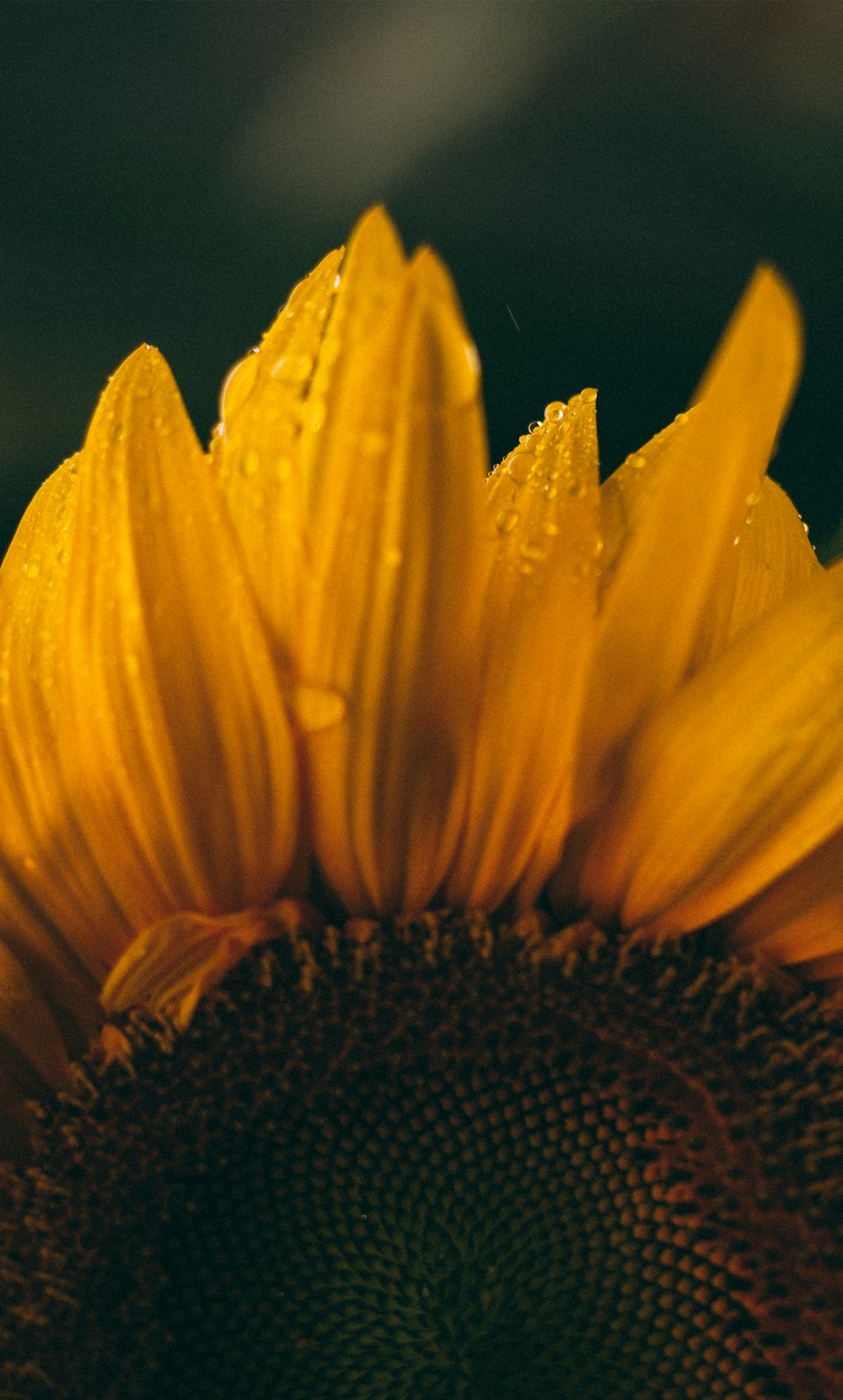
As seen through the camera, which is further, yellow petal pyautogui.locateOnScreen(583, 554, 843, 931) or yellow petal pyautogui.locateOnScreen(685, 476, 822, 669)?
yellow petal pyautogui.locateOnScreen(685, 476, 822, 669)

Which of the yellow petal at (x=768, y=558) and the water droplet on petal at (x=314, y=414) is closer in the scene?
the water droplet on petal at (x=314, y=414)

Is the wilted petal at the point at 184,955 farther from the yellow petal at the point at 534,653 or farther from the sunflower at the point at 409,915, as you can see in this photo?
the yellow petal at the point at 534,653

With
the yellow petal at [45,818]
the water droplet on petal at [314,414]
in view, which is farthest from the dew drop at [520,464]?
the yellow petal at [45,818]

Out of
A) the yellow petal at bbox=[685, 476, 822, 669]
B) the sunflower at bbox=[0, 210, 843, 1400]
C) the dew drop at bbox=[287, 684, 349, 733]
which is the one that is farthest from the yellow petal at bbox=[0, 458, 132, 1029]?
the yellow petal at bbox=[685, 476, 822, 669]

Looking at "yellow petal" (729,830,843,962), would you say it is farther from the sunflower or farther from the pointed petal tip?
the pointed petal tip

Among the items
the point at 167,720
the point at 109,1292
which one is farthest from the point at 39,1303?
the point at 167,720

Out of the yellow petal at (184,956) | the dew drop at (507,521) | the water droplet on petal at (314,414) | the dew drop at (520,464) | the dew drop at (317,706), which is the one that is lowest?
the yellow petal at (184,956)

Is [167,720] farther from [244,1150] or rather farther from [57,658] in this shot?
[244,1150]
